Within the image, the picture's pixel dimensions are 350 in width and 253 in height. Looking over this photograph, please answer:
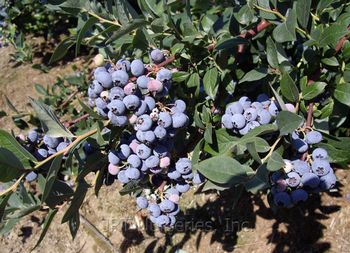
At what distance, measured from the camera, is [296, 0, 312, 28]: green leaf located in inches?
46.6

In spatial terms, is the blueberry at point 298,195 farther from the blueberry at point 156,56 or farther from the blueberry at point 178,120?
the blueberry at point 156,56

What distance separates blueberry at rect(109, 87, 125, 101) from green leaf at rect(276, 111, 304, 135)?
0.37 m

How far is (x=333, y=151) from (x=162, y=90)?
57 centimetres

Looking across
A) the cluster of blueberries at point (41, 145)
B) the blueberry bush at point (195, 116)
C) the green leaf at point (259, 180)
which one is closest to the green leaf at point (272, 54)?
the blueberry bush at point (195, 116)

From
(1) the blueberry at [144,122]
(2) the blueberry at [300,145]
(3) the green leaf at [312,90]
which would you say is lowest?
(2) the blueberry at [300,145]

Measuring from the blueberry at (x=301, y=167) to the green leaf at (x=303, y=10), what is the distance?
42 centimetres

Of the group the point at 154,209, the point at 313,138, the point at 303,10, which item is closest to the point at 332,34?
the point at 303,10

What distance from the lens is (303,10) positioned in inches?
47.3

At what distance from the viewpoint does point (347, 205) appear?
1.92 meters

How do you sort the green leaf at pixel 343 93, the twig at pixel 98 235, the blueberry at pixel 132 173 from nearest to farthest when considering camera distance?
the blueberry at pixel 132 173 → the green leaf at pixel 343 93 → the twig at pixel 98 235

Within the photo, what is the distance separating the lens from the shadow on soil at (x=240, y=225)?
191cm

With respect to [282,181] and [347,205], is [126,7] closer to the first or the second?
[282,181]

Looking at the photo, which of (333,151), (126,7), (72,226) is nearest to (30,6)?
(126,7)

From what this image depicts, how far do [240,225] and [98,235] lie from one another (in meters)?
0.79
